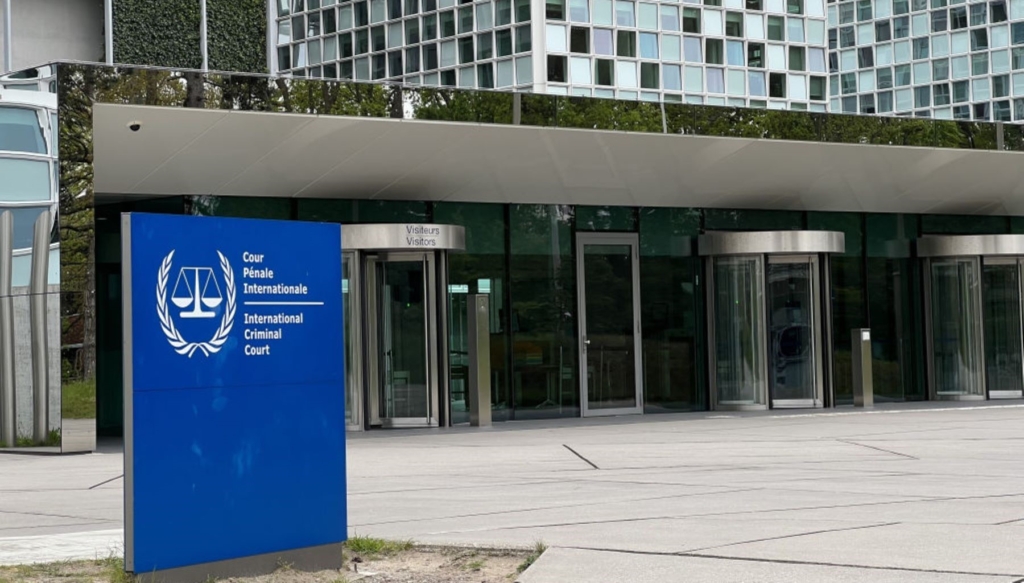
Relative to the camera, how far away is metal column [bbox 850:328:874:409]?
22.9m

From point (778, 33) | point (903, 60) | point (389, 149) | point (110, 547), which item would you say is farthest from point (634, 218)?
point (903, 60)

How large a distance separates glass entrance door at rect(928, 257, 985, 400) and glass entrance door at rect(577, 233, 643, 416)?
5.56 metres

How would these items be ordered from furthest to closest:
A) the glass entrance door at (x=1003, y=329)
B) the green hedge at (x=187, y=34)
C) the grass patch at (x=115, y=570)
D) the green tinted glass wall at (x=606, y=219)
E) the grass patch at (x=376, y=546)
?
the glass entrance door at (x=1003, y=329) → the green tinted glass wall at (x=606, y=219) → the green hedge at (x=187, y=34) → the grass patch at (x=376, y=546) → the grass patch at (x=115, y=570)

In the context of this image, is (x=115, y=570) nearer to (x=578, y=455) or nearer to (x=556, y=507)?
(x=556, y=507)

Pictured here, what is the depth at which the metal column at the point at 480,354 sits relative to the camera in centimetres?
1983

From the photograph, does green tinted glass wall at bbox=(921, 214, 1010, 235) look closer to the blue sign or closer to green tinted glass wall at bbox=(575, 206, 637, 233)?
green tinted glass wall at bbox=(575, 206, 637, 233)

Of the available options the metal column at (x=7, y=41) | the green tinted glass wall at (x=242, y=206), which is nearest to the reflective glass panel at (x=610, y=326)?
the green tinted glass wall at (x=242, y=206)

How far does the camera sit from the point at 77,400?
52.5 ft

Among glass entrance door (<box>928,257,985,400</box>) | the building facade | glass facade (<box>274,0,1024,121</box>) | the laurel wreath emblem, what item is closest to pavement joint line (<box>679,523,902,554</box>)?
the laurel wreath emblem

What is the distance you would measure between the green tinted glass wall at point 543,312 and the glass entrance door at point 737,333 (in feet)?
7.86

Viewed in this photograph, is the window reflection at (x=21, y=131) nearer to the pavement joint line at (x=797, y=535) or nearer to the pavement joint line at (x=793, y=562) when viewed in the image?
the pavement joint line at (x=793, y=562)

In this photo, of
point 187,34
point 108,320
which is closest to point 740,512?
point 108,320

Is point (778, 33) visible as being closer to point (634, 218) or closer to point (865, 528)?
point (634, 218)

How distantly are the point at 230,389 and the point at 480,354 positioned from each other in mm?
13204
